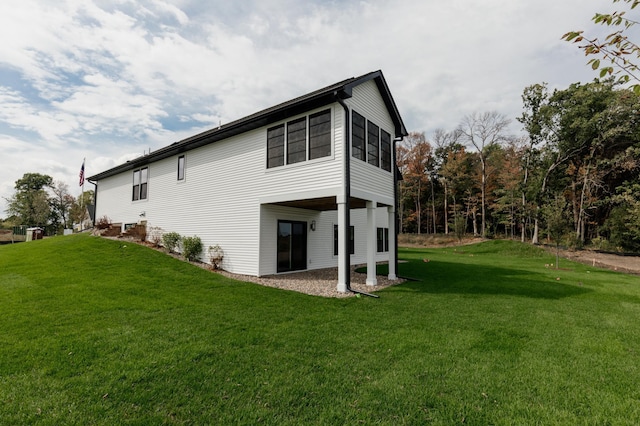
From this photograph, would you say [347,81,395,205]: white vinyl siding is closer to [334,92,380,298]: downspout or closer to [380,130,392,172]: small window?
[380,130,392,172]: small window

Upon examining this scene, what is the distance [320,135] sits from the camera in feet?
29.7

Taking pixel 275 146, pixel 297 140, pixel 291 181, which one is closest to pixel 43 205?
pixel 275 146

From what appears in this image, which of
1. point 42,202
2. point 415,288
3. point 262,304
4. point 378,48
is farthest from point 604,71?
point 42,202

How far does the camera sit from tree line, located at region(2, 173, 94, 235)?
39.0m

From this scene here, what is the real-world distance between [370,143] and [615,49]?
25.9 feet

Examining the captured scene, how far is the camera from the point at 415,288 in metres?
9.35

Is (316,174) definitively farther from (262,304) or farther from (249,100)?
(249,100)

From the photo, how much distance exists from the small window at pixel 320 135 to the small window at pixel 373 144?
171 centimetres

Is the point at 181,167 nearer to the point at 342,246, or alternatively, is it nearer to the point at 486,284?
the point at 342,246

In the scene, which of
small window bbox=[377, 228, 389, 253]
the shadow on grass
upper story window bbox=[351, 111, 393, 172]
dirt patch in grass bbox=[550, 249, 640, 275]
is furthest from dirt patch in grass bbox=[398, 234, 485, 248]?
upper story window bbox=[351, 111, 393, 172]

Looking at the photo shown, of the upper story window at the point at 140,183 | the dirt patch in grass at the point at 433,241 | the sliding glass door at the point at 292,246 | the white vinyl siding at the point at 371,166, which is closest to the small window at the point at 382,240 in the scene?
the sliding glass door at the point at 292,246

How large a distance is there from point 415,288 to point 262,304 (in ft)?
16.5

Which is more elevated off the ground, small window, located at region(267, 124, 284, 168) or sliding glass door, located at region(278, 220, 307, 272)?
small window, located at region(267, 124, 284, 168)

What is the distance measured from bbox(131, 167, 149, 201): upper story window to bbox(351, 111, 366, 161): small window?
11945mm
